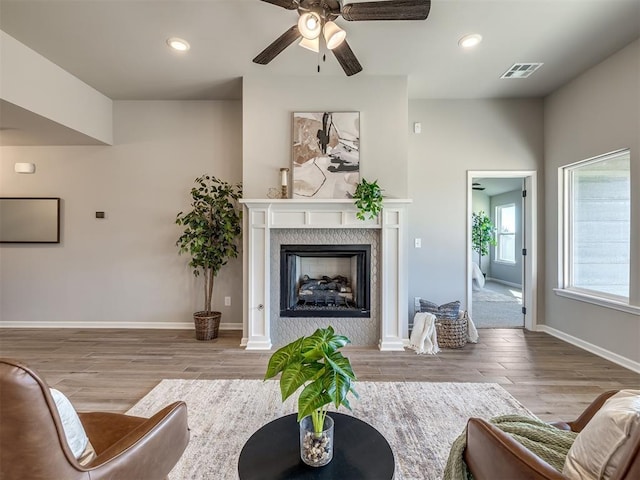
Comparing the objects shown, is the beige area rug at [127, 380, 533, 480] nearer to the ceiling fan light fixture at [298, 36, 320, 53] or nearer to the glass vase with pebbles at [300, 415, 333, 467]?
the glass vase with pebbles at [300, 415, 333, 467]

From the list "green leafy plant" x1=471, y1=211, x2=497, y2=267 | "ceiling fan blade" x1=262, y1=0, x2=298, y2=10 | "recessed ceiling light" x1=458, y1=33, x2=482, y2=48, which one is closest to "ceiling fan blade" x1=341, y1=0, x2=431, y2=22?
"ceiling fan blade" x1=262, y1=0, x2=298, y2=10

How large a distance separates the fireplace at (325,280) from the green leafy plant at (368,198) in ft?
1.45

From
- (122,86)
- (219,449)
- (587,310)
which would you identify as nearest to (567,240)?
(587,310)

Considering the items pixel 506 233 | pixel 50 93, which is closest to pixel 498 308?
pixel 506 233

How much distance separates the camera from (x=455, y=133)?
4.04 meters

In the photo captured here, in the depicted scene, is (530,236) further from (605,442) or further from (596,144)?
(605,442)

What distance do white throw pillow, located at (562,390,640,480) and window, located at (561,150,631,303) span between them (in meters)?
2.95

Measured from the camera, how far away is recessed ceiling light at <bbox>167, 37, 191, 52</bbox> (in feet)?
9.20

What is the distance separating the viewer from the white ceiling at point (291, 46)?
2.43 metres

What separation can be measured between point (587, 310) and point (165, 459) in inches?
162

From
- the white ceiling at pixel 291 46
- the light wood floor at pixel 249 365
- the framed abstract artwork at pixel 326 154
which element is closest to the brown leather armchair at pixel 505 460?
the light wood floor at pixel 249 365

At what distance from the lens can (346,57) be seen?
2.40 meters

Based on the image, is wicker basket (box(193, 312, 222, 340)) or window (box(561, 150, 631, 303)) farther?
wicker basket (box(193, 312, 222, 340))

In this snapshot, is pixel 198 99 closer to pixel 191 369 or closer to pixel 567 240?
pixel 191 369
